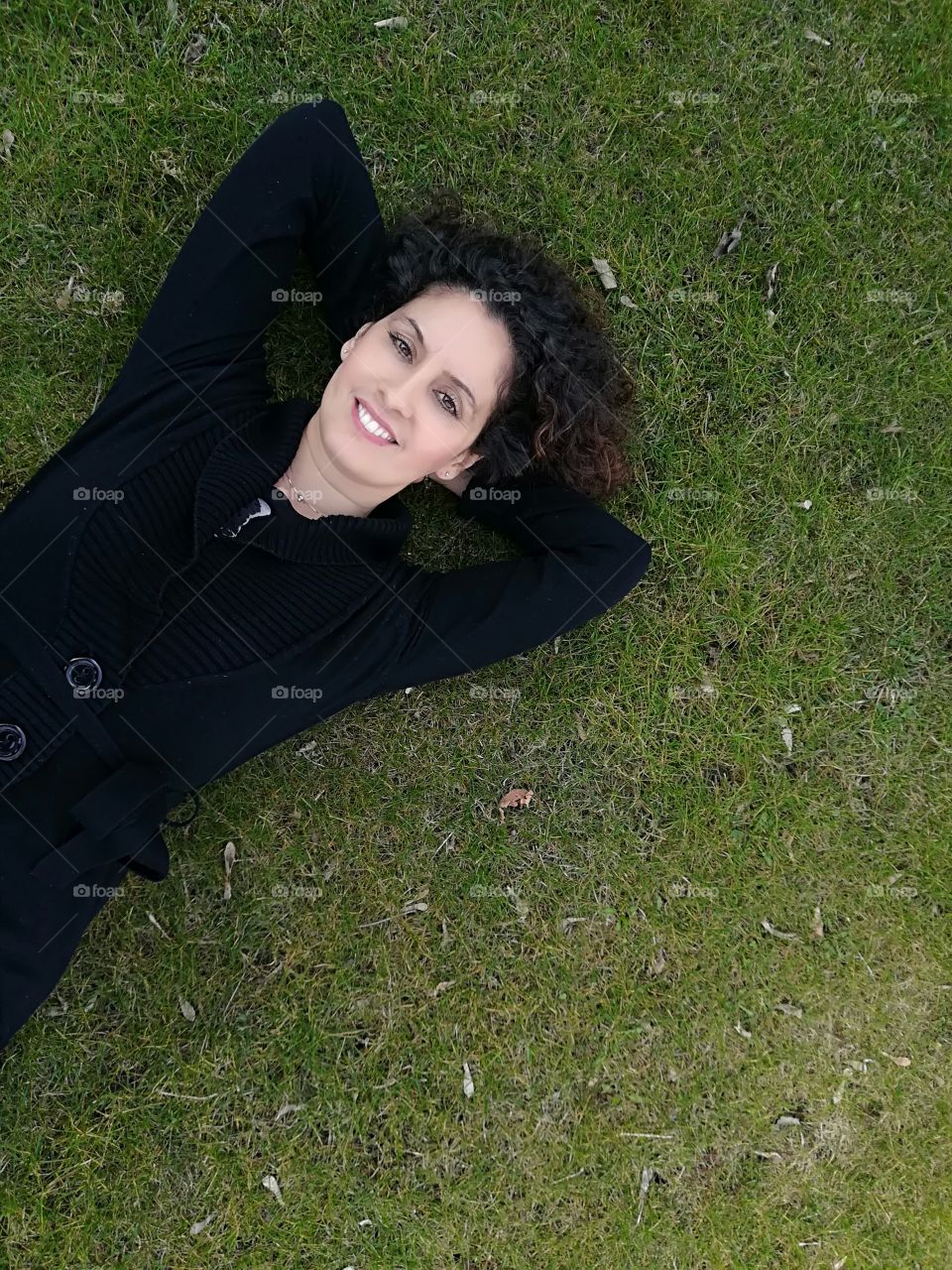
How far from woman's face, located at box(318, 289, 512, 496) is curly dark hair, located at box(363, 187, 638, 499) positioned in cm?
12

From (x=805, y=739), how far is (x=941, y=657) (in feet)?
2.73

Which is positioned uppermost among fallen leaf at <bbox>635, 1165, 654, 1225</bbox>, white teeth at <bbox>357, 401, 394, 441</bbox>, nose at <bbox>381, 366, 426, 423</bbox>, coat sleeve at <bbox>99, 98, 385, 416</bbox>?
coat sleeve at <bbox>99, 98, 385, 416</bbox>

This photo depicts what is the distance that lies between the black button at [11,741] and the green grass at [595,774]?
117cm

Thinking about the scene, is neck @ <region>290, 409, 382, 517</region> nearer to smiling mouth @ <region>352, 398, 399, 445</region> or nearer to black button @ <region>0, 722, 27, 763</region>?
smiling mouth @ <region>352, 398, 399, 445</region>

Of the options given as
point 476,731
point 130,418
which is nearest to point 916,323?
point 476,731

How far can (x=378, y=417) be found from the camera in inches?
124

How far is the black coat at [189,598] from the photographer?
3186 millimetres

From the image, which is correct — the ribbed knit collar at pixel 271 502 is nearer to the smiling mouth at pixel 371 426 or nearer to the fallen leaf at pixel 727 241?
the smiling mouth at pixel 371 426

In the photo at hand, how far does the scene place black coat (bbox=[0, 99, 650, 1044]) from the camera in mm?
3186

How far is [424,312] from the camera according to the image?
318 cm

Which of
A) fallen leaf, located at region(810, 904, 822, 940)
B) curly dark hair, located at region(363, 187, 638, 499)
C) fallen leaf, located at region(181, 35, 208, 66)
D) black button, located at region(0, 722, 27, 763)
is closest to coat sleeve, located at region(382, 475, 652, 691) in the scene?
curly dark hair, located at region(363, 187, 638, 499)

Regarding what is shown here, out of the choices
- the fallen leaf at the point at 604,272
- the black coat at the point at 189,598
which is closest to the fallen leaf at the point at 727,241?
the fallen leaf at the point at 604,272

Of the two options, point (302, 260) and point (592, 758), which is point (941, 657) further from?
point (302, 260)

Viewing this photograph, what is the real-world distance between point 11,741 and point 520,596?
201cm
